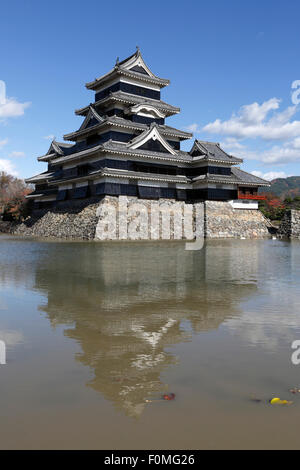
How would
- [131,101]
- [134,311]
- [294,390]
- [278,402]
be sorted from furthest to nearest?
[131,101], [134,311], [294,390], [278,402]

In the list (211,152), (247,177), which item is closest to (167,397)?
(211,152)

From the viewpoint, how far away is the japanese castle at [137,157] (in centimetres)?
3591

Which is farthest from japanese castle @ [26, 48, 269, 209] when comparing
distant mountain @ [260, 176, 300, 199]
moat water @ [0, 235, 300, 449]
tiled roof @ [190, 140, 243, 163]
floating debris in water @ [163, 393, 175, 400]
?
distant mountain @ [260, 176, 300, 199]

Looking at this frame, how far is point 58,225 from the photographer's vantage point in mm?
37531

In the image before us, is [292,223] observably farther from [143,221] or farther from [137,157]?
[137,157]

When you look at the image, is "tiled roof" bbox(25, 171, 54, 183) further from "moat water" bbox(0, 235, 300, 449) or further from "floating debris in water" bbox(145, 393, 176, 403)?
"floating debris in water" bbox(145, 393, 176, 403)

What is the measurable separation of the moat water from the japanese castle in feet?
90.2

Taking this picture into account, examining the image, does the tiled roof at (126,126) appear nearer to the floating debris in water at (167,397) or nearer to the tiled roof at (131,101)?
the tiled roof at (131,101)

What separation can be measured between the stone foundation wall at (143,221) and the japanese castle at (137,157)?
1.13 meters

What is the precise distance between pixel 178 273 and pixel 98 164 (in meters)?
25.3

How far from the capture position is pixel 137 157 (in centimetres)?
3656

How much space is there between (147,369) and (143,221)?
3083 cm

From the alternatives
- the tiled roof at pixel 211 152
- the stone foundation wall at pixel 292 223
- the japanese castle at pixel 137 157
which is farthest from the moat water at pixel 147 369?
the stone foundation wall at pixel 292 223
